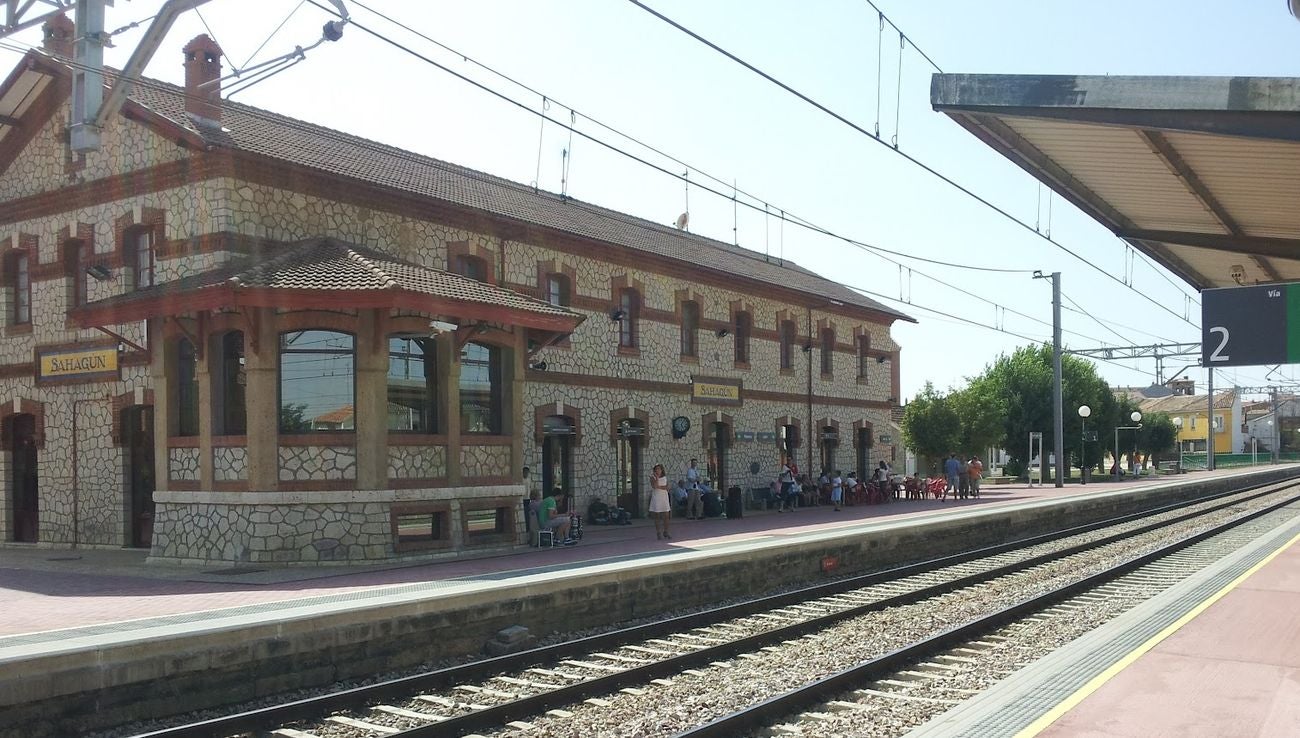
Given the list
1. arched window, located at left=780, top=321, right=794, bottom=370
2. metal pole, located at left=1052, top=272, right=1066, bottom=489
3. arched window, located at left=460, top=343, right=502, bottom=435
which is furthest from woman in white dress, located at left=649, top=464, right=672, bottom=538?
metal pole, located at left=1052, top=272, right=1066, bottom=489

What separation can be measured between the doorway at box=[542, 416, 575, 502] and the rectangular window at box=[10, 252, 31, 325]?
10436mm

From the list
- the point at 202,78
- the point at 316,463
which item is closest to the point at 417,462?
the point at 316,463

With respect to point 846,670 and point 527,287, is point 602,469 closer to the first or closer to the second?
point 527,287

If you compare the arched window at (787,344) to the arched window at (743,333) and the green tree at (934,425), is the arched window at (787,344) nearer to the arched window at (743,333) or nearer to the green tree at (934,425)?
the arched window at (743,333)

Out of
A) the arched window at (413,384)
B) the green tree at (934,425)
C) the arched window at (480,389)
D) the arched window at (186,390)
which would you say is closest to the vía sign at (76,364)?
the arched window at (186,390)

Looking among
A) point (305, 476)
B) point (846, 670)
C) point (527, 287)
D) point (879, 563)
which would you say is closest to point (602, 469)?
point (527, 287)

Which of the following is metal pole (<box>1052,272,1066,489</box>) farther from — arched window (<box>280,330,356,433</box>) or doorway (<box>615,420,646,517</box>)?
arched window (<box>280,330,356,433</box>)

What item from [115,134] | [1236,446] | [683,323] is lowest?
[1236,446]

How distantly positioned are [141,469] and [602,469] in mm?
9724

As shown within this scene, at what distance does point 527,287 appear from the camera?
76.3ft

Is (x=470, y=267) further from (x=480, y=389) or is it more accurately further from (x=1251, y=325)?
(x=1251, y=325)

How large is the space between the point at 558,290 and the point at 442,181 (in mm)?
3469

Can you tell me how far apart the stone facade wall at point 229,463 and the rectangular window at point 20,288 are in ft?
24.3

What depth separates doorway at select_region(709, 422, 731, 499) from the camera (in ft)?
95.7
